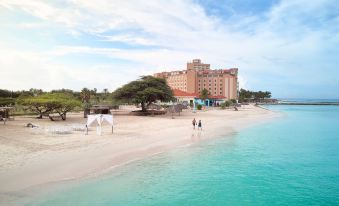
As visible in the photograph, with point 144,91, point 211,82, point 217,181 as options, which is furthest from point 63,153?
point 211,82

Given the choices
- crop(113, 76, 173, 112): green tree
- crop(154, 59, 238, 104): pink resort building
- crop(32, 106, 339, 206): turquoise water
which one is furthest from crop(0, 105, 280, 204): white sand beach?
crop(154, 59, 238, 104): pink resort building

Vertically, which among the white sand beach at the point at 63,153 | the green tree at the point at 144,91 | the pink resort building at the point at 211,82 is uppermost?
the pink resort building at the point at 211,82

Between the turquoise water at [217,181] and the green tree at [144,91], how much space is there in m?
26.1

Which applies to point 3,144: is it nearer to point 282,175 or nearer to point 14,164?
point 14,164

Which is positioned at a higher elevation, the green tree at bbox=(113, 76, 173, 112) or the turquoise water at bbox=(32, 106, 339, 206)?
the green tree at bbox=(113, 76, 173, 112)

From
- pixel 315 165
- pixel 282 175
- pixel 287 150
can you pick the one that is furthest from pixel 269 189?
pixel 287 150

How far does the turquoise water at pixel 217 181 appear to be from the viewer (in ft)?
39.6

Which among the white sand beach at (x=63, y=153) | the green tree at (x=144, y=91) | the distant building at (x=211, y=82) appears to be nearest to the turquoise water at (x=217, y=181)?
the white sand beach at (x=63, y=153)

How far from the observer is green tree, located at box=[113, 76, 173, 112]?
156ft

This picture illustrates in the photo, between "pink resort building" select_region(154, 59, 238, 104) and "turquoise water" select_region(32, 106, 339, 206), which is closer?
"turquoise water" select_region(32, 106, 339, 206)

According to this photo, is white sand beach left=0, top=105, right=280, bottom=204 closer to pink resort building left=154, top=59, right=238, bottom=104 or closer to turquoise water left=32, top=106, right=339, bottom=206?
turquoise water left=32, top=106, right=339, bottom=206

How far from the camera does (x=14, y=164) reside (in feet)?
46.7

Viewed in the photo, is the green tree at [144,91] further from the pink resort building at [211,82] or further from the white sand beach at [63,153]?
the pink resort building at [211,82]

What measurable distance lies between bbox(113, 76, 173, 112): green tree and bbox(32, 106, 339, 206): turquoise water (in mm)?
26060
